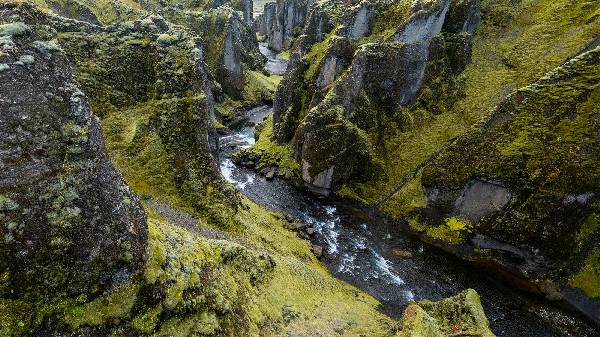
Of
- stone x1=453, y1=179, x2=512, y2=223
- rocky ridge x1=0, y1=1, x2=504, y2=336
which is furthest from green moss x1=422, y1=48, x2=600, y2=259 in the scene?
rocky ridge x1=0, y1=1, x2=504, y2=336

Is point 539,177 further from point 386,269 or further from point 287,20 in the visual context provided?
point 287,20

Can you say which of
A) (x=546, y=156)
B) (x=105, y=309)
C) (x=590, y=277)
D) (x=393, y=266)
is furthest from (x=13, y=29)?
(x=590, y=277)

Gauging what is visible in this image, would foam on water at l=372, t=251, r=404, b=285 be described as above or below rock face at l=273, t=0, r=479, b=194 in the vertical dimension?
below

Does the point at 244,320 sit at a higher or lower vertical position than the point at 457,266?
higher

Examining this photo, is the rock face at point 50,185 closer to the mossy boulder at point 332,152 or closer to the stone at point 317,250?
the stone at point 317,250

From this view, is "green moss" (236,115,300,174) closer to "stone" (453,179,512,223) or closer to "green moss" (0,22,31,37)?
"stone" (453,179,512,223)

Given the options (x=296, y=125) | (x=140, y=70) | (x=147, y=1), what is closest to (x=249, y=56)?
(x=147, y=1)

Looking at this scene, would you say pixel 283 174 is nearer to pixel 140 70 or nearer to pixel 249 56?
pixel 140 70
